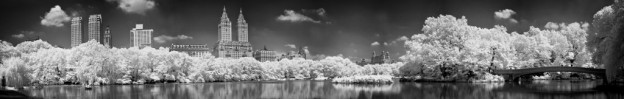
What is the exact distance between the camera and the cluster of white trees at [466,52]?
187 ft

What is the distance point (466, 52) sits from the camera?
56.3 meters

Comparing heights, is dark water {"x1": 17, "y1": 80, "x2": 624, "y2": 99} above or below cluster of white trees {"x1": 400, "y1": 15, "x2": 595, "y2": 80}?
below

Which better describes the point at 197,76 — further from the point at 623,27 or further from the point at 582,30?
the point at 623,27

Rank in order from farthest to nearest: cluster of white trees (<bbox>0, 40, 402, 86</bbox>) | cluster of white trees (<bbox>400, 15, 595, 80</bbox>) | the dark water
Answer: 1. cluster of white trees (<bbox>0, 40, 402, 86</bbox>)
2. cluster of white trees (<bbox>400, 15, 595, 80</bbox>)
3. the dark water

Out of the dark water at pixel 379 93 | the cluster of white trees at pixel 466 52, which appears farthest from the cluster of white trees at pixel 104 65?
the cluster of white trees at pixel 466 52

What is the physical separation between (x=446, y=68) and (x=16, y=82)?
41.7 metres

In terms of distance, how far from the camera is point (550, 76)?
65812 millimetres

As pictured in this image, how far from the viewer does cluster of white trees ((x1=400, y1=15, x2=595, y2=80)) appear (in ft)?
187

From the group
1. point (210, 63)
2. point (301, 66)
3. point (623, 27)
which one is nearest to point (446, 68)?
point (623, 27)

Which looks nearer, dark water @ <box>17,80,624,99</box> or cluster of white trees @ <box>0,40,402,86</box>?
dark water @ <box>17,80,624,99</box>

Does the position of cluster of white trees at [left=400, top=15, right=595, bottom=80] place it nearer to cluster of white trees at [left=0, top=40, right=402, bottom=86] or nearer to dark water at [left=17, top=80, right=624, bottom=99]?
dark water at [left=17, top=80, right=624, bottom=99]

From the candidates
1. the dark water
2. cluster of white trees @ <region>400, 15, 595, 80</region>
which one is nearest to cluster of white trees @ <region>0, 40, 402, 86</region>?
the dark water

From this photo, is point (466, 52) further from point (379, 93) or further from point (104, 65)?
point (104, 65)

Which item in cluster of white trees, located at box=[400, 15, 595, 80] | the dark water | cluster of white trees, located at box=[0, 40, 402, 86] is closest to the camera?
the dark water
